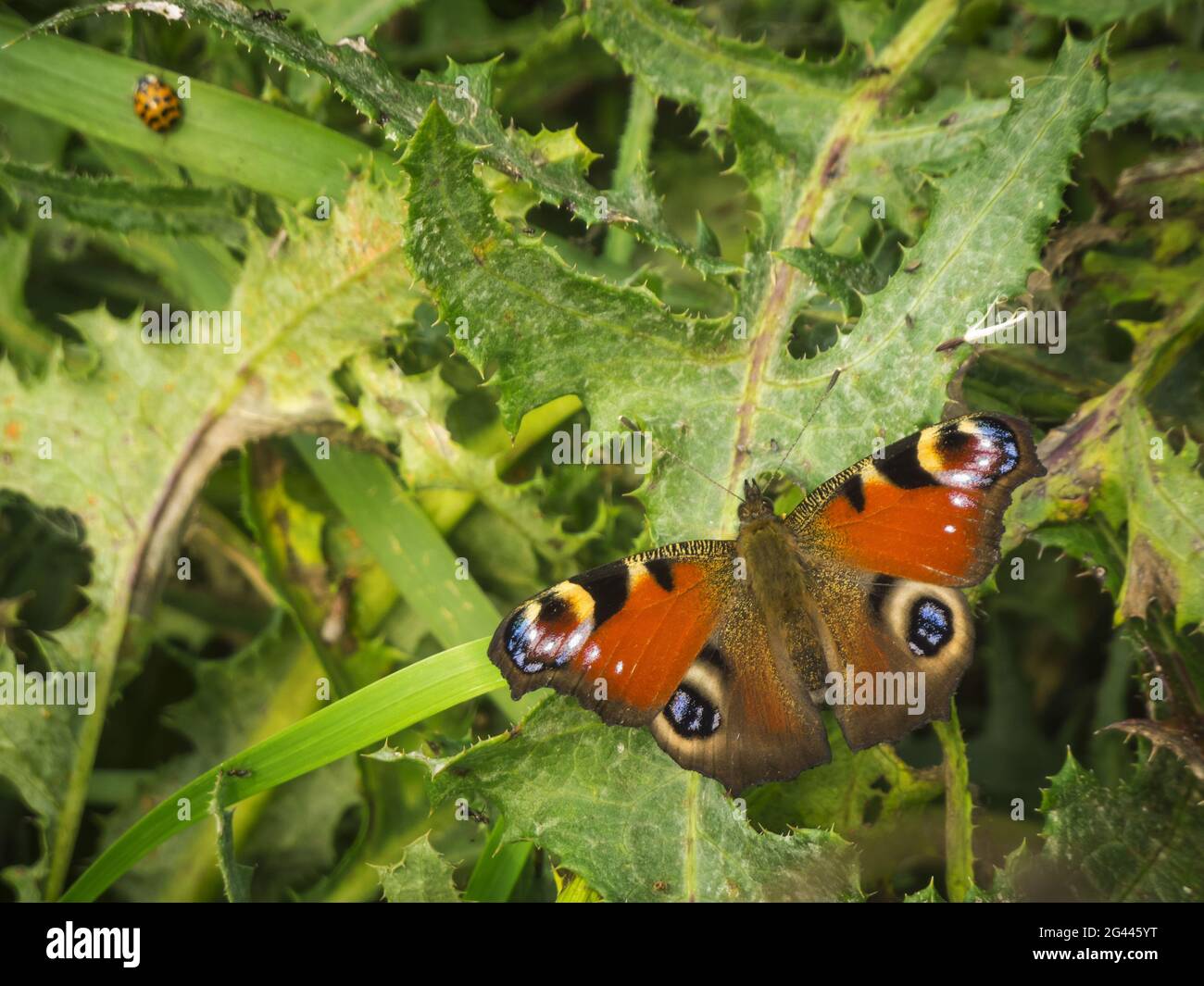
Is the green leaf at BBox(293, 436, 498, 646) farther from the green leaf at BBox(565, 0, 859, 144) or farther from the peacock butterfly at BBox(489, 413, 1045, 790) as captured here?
the green leaf at BBox(565, 0, 859, 144)

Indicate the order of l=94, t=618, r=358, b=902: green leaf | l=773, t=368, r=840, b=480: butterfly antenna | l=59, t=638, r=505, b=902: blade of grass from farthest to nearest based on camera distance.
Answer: l=94, t=618, r=358, b=902: green leaf < l=59, t=638, r=505, b=902: blade of grass < l=773, t=368, r=840, b=480: butterfly antenna

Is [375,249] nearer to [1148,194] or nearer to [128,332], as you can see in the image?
[128,332]

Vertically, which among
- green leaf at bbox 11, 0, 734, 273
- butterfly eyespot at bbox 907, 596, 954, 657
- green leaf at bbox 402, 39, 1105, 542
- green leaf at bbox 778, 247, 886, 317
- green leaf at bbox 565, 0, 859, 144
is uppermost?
green leaf at bbox 565, 0, 859, 144

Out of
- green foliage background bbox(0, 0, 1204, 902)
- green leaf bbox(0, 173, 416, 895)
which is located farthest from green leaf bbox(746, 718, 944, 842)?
green leaf bbox(0, 173, 416, 895)

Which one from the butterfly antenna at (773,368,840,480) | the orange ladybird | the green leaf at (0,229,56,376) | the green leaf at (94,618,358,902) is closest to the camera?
the butterfly antenna at (773,368,840,480)
